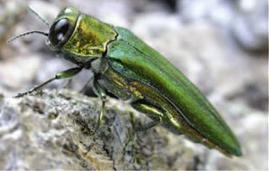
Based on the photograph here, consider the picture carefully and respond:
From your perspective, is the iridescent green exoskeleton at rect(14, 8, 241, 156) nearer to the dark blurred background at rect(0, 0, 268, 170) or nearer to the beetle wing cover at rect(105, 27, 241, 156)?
the beetle wing cover at rect(105, 27, 241, 156)

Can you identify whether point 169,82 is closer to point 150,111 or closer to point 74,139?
point 150,111

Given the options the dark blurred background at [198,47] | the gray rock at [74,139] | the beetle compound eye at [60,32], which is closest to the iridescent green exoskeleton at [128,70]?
the beetle compound eye at [60,32]

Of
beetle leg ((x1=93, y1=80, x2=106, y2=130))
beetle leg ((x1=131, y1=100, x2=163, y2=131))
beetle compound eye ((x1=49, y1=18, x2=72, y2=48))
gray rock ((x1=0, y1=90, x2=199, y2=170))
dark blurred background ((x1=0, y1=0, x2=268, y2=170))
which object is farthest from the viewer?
dark blurred background ((x1=0, y1=0, x2=268, y2=170))

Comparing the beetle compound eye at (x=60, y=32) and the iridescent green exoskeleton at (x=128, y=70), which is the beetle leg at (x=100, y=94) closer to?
the iridescent green exoskeleton at (x=128, y=70)

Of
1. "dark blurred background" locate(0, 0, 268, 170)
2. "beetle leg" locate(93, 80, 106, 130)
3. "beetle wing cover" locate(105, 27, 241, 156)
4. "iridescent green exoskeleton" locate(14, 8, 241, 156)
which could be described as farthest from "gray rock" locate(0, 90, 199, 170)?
"dark blurred background" locate(0, 0, 268, 170)

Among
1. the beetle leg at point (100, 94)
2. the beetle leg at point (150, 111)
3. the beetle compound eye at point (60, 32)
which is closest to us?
the beetle leg at point (100, 94)

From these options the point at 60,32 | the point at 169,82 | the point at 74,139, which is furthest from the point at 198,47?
the point at 74,139

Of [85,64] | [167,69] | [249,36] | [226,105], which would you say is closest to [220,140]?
[167,69]
